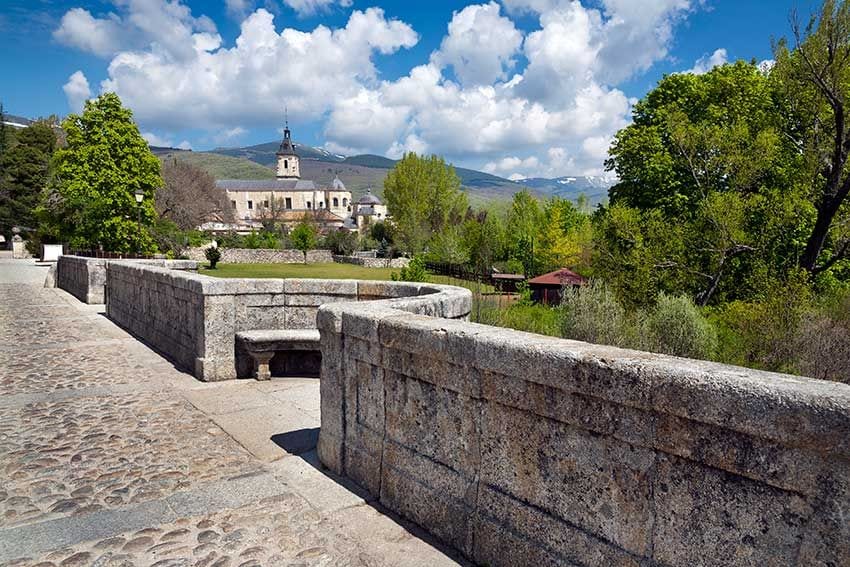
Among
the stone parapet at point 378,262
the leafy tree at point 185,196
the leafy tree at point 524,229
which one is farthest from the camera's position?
the stone parapet at point 378,262

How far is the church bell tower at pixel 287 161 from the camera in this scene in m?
142

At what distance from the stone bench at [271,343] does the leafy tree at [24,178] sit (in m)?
56.8

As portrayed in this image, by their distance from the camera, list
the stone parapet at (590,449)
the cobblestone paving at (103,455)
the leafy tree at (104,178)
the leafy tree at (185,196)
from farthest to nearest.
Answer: the leafy tree at (185,196) → the leafy tree at (104,178) → the cobblestone paving at (103,455) → the stone parapet at (590,449)

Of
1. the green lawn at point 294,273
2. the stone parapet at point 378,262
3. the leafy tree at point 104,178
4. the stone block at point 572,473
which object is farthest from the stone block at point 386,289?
the stone parapet at point 378,262

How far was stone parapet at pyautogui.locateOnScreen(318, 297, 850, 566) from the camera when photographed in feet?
6.34

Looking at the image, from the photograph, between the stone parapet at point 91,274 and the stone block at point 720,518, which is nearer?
the stone block at point 720,518

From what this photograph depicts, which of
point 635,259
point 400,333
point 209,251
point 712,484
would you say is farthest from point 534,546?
point 209,251

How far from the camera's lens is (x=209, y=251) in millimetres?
42969

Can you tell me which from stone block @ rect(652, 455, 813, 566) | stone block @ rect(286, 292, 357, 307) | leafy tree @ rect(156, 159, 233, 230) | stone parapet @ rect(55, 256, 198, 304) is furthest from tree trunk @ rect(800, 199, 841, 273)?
leafy tree @ rect(156, 159, 233, 230)

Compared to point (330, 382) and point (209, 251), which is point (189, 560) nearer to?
point (330, 382)

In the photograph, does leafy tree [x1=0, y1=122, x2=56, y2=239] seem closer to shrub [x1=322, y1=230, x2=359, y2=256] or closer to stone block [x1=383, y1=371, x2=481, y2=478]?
shrub [x1=322, y1=230, x2=359, y2=256]

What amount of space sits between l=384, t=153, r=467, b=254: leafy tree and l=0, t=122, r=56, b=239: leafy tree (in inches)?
1354

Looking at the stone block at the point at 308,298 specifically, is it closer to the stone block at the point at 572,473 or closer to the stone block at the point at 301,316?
the stone block at the point at 301,316

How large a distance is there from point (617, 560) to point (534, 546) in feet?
1.53
